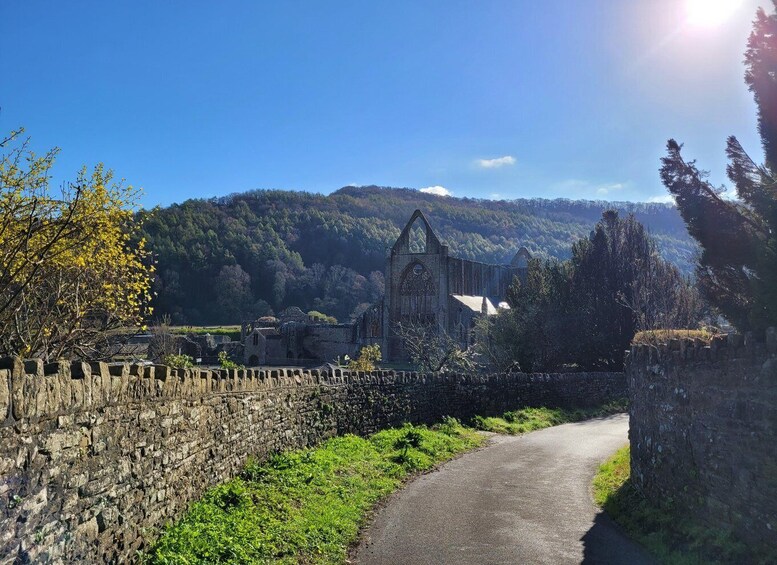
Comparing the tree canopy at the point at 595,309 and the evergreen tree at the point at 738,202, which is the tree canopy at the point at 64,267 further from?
the tree canopy at the point at 595,309

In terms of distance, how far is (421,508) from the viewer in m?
12.4

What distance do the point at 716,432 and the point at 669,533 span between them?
1906 millimetres

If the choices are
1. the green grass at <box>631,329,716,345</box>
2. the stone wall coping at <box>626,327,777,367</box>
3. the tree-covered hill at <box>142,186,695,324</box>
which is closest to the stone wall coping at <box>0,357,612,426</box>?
the stone wall coping at <box>626,327,777,367</box>

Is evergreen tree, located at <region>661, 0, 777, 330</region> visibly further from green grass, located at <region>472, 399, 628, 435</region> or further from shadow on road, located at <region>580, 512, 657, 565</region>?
green grass, located at <region>472, 399, 628, 435</region>

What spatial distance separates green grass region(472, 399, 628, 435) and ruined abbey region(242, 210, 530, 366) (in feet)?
117

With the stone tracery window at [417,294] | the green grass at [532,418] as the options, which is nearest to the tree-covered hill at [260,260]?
the stone tracery window at [417,294]

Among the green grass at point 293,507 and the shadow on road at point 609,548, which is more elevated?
the green grass at point 293,507

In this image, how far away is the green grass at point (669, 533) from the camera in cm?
795

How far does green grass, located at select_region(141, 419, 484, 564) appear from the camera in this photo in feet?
26.5

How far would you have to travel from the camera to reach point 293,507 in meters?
10.8

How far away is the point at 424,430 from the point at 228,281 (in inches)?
4012

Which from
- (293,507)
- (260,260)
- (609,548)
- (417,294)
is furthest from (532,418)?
(260,260)

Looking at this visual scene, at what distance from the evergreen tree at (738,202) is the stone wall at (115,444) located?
9227mm

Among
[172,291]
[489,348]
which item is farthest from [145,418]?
[172,291]
